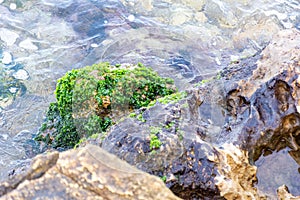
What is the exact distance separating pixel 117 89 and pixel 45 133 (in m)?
1.31

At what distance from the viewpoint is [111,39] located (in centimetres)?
712

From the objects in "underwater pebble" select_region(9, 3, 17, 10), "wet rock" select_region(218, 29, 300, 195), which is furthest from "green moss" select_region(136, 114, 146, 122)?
"underwater pebble" select_region(9, 3, 17, 10)

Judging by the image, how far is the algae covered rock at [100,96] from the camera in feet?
13.3

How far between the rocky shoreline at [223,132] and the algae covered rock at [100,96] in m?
0.80

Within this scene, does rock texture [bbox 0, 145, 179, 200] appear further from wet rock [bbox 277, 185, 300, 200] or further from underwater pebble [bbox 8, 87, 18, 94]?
underwater pebble [bbox 8, 87, 18, 94]

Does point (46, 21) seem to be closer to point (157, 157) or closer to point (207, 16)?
point (207, 16)

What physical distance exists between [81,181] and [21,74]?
5.09m

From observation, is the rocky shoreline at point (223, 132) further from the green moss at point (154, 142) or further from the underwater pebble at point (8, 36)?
the underwater pebble at point (8, 36)

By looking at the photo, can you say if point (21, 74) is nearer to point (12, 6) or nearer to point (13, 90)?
point (13, 90)

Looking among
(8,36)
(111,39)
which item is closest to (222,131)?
(111,39)

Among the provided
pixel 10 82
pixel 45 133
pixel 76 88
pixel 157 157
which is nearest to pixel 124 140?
pixel 157 157

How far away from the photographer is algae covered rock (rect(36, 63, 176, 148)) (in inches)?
160

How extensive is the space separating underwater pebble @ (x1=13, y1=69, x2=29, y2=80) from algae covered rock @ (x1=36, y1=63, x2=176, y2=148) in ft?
6.59

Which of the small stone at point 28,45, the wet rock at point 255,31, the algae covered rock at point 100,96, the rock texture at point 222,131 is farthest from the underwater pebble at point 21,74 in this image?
the wet rock at point 255,31
